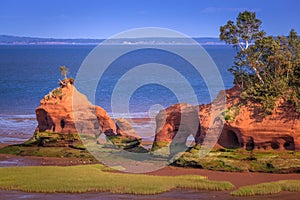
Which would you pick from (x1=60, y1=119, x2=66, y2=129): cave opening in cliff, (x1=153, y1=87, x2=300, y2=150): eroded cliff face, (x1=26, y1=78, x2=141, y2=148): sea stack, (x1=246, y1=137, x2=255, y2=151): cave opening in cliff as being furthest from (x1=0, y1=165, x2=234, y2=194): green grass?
(x1=60, y1=119, x2=66, y2=129): cave opening in cliff

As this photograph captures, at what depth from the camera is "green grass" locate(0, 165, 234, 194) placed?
111ft

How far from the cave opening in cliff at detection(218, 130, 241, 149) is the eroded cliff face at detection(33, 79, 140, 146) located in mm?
8923

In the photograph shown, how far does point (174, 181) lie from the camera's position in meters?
35.5

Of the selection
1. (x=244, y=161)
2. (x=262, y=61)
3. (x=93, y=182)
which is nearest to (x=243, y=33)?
(x=262, y=61)

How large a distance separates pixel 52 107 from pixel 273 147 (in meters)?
18.7

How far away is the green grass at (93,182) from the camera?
3372 centimetres

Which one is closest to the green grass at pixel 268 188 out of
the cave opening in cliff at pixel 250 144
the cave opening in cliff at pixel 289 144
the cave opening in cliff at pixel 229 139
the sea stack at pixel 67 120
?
the cave opening in cliff at pixel 289 144

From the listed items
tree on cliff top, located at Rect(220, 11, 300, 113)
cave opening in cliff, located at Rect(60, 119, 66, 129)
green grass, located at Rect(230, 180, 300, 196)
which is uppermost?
tree on cliff top, located at Rect(220, 11, 300, 113)

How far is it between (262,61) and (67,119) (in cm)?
1664

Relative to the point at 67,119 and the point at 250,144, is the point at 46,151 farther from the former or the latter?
the point at 250,144

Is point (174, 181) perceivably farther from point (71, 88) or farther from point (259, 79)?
point (71, 88)

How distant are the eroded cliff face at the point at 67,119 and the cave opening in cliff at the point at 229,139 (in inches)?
351

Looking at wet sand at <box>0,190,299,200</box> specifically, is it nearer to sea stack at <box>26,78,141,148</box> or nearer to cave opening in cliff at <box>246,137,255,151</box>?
cave opening in cliff at <box>246,137,255,151</box>

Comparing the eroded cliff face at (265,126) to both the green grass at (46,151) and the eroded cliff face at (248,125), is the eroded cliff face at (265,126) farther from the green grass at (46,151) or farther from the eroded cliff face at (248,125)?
the green grass at (46,151)
